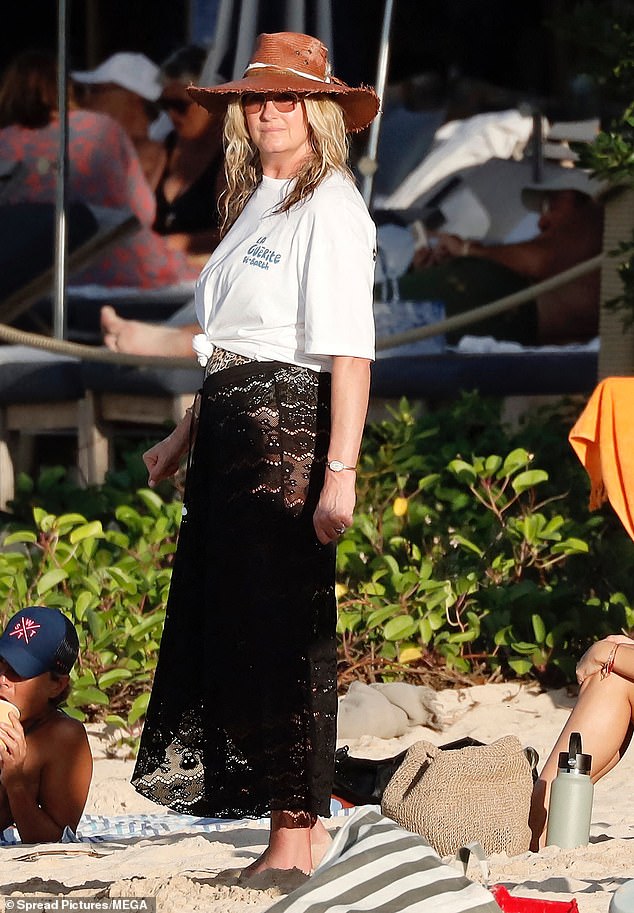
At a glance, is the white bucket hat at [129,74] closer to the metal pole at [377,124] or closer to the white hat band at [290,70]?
the metal pole at [377,124]

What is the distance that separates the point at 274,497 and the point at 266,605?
19 centimetres

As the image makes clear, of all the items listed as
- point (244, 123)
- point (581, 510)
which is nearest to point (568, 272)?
point (581, 510)

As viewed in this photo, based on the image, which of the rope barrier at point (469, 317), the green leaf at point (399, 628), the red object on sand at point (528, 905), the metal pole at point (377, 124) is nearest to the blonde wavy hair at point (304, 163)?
the red object on sand at point (528, 905)

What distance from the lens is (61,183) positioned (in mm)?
7238

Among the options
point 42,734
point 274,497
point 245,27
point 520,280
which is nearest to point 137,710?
point 42,734

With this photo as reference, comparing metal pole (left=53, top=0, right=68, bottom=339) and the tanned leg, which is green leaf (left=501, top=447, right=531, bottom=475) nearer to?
the tanned leg

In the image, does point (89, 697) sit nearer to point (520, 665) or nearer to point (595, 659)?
point (520, 665)

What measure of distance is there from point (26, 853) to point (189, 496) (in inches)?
34.1

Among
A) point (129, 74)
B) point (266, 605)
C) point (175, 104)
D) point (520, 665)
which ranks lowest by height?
point (520, 665)

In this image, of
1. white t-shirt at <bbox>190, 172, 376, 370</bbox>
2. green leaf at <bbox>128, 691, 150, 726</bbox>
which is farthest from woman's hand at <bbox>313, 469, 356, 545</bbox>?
green leaf at <bbox>128, 691, 150, 726</bbox>

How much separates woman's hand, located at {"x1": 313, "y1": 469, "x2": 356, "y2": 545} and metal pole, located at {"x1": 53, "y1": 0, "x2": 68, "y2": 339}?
15.9 ft

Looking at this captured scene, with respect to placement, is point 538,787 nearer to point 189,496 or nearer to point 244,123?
point 189,496

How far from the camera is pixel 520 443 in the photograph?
5723mm

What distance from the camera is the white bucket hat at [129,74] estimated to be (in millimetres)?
7395
